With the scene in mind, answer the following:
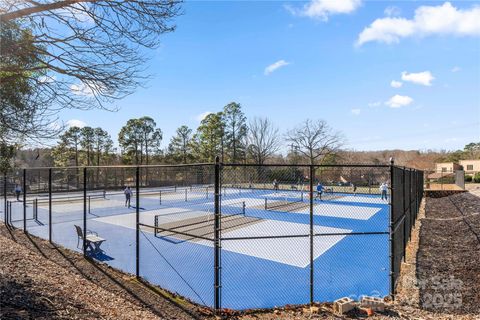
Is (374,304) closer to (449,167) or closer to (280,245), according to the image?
Answer: (280,245)

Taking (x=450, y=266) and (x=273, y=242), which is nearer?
(x=450, y=266)

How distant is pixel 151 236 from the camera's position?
1330cm

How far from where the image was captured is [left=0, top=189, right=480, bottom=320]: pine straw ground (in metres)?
4.57

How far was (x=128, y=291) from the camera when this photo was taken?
20.4 feet

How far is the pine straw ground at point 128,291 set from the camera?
15.0 feet

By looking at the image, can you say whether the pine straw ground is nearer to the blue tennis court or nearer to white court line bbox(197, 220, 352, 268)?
the blue tennis court

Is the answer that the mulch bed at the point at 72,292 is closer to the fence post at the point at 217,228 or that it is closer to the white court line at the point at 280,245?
the fence post at the point at 217,228

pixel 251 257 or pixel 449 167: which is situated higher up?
pixel 449 167

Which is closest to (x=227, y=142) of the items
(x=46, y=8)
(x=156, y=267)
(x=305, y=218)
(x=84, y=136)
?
(x=84, y=136)

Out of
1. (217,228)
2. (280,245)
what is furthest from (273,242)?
(217,228)

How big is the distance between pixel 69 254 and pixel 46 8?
6578 millimetres

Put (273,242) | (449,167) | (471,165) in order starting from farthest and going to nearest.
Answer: (471,165) < (449,167) < (273,242)

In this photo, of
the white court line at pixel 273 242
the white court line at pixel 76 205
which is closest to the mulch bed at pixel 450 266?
the white court line at pixel 273 242

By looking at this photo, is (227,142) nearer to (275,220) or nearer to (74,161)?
(74,161)
